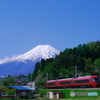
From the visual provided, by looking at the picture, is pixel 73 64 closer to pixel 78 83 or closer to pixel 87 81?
pixel 78 83

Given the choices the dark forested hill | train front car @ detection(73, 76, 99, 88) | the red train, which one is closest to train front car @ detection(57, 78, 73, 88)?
the red train

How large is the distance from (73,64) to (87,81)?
95.0 feet

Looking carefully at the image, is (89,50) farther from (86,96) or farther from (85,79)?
(86,96)

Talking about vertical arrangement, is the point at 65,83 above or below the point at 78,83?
above

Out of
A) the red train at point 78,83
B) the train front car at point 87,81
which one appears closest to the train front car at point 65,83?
the red train at point 78,83

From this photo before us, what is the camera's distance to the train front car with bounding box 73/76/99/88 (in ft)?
132

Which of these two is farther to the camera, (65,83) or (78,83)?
(65,83)

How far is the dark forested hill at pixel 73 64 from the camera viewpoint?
210 ft

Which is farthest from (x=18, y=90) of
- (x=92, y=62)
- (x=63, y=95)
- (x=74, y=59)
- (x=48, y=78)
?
(x=92, y=62)

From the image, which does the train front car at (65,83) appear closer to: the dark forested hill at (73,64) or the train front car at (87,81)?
the train front car at (87,81)

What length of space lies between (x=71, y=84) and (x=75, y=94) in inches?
447

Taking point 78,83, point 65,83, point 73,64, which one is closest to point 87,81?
point 78,83

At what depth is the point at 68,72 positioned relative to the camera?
211 ft

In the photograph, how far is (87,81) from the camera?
41500 mm
